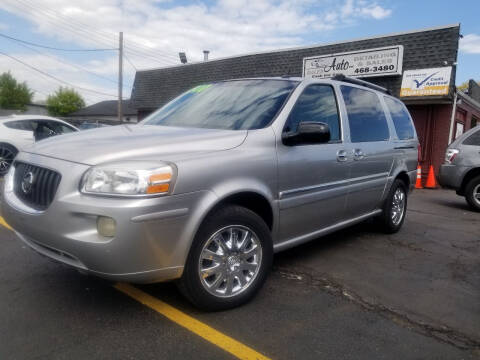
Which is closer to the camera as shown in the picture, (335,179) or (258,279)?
(258,279)

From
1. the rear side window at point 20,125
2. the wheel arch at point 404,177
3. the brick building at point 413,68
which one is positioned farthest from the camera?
the brick building at point 413,68

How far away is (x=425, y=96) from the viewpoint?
11148 mm

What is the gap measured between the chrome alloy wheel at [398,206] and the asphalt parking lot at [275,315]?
1.11 metres

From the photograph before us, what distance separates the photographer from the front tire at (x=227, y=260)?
2658mm

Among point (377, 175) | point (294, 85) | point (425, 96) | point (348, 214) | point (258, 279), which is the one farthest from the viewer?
point (425, 96)

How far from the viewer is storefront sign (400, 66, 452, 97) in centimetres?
1070

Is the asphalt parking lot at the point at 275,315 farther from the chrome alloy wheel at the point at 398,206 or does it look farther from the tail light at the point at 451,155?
the tail light at the point at 451,155

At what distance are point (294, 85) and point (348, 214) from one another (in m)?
1.52

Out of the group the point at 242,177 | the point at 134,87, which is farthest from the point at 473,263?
the point at 134,87

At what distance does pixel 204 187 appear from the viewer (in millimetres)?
2590

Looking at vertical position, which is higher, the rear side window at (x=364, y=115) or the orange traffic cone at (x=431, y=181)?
the rear side window at (x=364, y=115)

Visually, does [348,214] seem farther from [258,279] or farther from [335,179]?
[258,279]

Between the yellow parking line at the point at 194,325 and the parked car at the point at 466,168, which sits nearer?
the yellow parking line at the point at 194,325

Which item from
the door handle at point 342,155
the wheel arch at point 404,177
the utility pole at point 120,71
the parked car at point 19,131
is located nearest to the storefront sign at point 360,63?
the wheel arch at point 404,177
